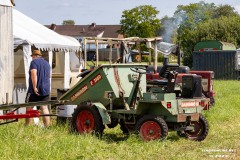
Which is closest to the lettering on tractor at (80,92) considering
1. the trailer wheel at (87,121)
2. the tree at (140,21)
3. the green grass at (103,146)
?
the trailer wheel at (87,121)

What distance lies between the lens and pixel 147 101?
9336mm

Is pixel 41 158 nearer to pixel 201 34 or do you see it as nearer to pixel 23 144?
pixel 23 144

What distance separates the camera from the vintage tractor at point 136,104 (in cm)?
938

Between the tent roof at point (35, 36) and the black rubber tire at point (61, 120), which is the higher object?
the tent roof at point (35, 36)

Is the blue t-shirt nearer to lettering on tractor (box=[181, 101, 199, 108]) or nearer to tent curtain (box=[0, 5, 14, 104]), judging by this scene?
tent curtain (box=[0, 5, 14, 104])

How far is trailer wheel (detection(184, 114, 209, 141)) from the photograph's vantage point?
9.95m

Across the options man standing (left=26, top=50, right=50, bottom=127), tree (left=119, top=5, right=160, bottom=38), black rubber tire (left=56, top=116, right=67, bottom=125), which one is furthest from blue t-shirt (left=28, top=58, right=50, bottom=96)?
tree (left=119, top=5, right=160, bottom=38)

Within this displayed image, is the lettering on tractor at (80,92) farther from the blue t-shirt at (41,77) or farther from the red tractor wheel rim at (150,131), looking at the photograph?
the red tractor wheel rim at (150,131)

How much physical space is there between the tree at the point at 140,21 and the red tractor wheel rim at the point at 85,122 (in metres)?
60.8

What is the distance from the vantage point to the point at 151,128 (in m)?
9.35

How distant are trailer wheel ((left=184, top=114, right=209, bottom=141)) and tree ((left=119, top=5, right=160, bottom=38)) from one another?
198ft

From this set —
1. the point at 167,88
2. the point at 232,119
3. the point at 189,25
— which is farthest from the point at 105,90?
the point at 189,25

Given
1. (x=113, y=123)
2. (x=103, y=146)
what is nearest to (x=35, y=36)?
(x=113, y=123)

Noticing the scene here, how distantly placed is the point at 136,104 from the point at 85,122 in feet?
2.99
